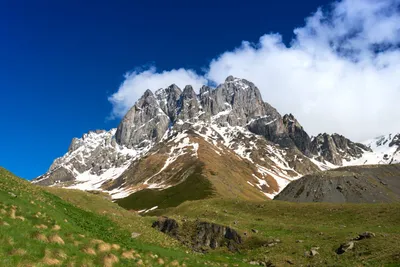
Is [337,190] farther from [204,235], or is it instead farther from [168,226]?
[168,226]

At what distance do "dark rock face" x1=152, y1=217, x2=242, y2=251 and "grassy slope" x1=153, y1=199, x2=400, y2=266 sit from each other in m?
2.57

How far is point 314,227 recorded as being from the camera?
199ft

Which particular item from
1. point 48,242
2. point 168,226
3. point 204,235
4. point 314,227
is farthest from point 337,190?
point 48,242

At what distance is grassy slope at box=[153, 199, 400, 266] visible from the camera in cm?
4209

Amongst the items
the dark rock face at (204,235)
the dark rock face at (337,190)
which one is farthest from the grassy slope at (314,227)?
the dark rock face at (337,190)

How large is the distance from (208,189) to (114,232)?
160550 mm

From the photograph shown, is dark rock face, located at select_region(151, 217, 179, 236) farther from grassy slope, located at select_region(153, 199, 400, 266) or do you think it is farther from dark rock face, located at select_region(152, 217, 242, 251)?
grassy slope, located at select_region(153, 199, 400, 266)

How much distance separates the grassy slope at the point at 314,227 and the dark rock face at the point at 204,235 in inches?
101

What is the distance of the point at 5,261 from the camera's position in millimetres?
17734

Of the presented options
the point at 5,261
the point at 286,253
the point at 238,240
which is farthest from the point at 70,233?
the point at 238,240

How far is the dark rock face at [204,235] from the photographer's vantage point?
189 feet

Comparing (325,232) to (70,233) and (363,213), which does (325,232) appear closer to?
(363,213)

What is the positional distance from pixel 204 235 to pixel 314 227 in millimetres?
20156

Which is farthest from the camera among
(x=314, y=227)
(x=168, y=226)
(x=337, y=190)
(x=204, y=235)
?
(x=337, y=190)
